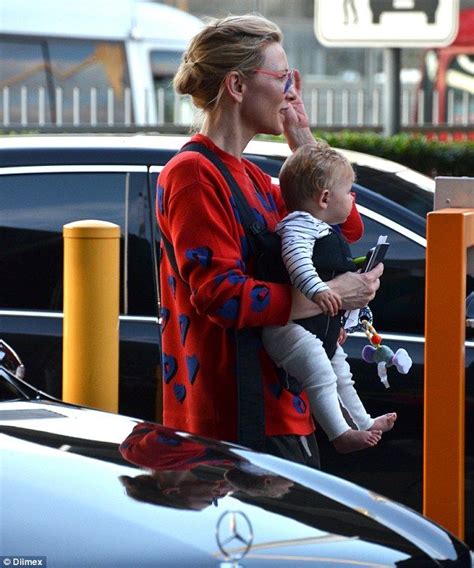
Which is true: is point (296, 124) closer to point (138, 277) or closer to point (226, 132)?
point (226, 132)

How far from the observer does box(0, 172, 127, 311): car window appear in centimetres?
474

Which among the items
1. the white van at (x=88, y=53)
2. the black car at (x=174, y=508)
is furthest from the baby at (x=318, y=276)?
the white van at (x=88, y=53)

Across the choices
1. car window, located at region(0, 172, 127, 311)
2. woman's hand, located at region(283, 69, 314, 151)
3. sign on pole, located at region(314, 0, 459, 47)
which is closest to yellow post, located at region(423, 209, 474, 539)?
woman's hand, located at region(283, 69, 314, 151)

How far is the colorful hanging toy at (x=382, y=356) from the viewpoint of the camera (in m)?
3.42

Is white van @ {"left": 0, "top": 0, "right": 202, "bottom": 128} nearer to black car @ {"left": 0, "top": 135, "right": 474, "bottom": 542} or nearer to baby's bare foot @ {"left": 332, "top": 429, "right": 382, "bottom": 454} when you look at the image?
black car @ {"left": 0, "top": 135, "right": 474, "bottom": 542}

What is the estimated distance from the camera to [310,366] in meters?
3.17

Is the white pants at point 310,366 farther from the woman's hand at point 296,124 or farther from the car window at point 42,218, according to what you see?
the car window at point 42,218

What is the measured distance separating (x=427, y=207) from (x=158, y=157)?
1.02m

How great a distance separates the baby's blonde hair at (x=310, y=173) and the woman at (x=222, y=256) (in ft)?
0.25

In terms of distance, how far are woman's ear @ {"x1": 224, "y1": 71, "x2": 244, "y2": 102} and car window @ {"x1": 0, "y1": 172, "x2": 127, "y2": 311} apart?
1599 mm

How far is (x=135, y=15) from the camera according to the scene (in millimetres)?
17828

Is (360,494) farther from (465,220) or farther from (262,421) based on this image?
(465,220)

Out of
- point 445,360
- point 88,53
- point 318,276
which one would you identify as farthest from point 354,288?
point 88,53

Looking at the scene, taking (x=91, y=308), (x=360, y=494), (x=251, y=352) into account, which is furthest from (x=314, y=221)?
(x=91, y=308)
